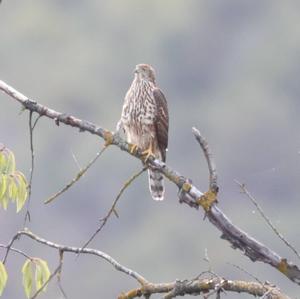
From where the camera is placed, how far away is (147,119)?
32.6ft

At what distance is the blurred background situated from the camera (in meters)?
43.0

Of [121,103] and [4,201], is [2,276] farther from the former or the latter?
[121,103]

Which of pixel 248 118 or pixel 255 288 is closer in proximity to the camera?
pixel 255 288

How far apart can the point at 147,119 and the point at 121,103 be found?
162 feet

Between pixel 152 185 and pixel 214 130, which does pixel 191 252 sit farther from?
A: pixel 152 185

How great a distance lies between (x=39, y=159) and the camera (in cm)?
5438

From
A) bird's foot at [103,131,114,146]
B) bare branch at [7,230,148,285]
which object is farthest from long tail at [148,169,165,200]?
bare branch at [7,230,148,285]

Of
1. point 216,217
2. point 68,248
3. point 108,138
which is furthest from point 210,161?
point 108,138

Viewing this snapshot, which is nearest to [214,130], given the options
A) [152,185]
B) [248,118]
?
[248,118]

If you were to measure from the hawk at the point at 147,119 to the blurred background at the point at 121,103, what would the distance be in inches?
691

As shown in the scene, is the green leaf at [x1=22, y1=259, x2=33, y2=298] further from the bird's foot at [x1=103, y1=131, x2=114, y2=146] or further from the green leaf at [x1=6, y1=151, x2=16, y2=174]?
the bird's foot at [x1=103, y1=131, x2=114, y2=146]

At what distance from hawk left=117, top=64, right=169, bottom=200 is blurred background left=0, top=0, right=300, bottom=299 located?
17.6 metres

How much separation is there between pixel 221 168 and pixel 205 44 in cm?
2994

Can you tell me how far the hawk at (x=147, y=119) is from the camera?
983 cm
